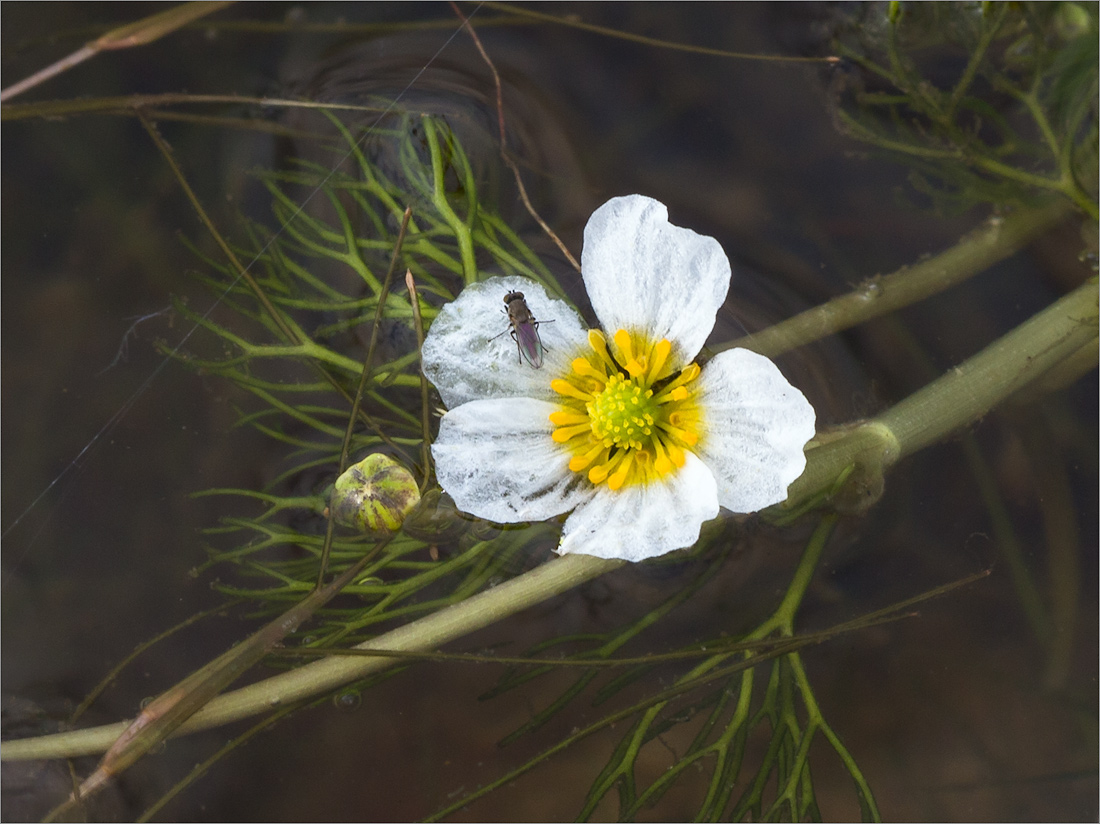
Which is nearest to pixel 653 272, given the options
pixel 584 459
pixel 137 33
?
pixel 584 459

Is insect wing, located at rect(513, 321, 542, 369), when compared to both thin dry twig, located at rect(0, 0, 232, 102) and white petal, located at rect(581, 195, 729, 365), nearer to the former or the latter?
white petal, located at rect(581, 195, 729, 365)

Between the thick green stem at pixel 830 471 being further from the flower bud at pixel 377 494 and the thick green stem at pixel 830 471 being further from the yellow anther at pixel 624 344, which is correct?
the yellow anther at pixel 624 344

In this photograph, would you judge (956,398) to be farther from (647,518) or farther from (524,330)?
(524,330)

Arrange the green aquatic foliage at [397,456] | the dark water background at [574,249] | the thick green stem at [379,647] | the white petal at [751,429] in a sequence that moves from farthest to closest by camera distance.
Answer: the dark water background at [574,249] < the green aquatic foliage at [397,456] < the thick green stem at [379,647] < the white petal at [751,429]

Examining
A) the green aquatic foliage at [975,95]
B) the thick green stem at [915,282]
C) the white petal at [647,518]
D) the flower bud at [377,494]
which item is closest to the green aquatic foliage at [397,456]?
the flower bud at [377,494]

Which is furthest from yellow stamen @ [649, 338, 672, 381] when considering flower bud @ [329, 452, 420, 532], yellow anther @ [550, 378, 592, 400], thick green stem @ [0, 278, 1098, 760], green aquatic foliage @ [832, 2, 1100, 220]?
green aquatic foliage @ [832, 2, 1100, 220]
